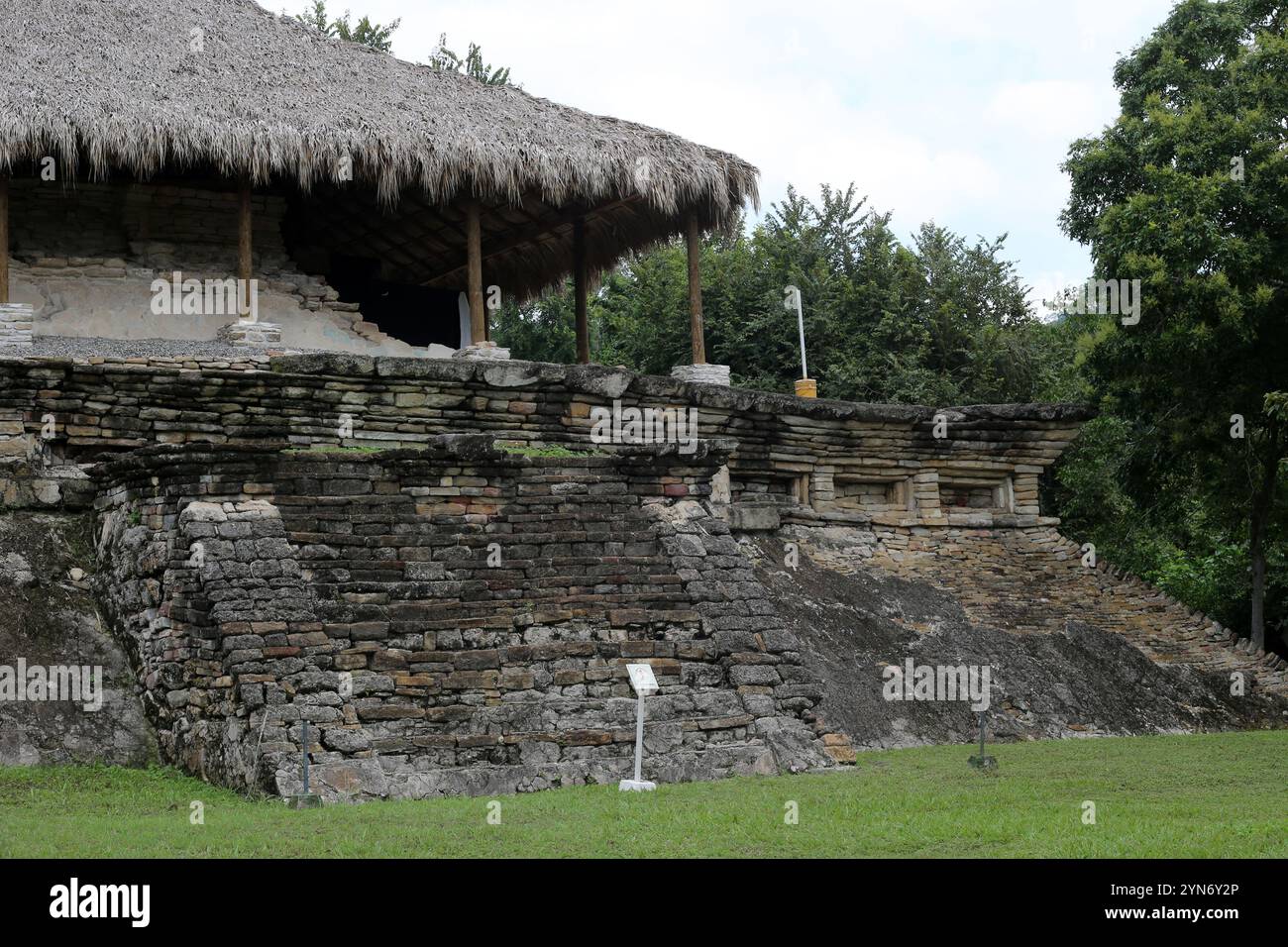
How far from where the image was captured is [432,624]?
9.76 meters

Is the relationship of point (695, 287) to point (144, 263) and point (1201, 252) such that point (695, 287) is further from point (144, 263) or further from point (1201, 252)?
point (144, 263)

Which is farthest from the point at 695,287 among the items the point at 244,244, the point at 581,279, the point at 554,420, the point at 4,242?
the point at 4,242

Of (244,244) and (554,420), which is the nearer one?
Result: (554,420)

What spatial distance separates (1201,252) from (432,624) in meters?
8.64

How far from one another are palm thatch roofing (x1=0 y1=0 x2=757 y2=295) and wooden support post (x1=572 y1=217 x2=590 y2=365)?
138 mm

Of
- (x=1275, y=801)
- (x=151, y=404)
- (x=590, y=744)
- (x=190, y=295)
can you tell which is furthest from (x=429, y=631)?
(x=190, y=295)

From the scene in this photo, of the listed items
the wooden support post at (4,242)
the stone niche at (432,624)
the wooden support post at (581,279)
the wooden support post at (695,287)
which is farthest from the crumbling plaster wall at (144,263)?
the stone niche at (432,624)

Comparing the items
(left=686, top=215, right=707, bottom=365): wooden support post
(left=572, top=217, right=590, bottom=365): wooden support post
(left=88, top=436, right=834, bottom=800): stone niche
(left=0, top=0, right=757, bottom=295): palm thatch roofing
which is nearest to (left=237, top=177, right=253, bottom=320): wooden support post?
(left=0, top=0, right=757, bottom=295): palm thatch roofing

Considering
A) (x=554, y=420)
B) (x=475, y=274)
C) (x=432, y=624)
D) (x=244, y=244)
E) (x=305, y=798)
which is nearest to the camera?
(x=305, y=798)

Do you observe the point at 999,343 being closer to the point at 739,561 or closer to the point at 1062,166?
the point at 1062,166

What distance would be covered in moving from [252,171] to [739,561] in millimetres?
5478

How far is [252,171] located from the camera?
43.2 ft

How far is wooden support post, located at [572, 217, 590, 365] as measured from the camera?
16672 mm

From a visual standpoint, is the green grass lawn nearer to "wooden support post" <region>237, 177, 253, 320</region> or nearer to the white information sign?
the white information sign
